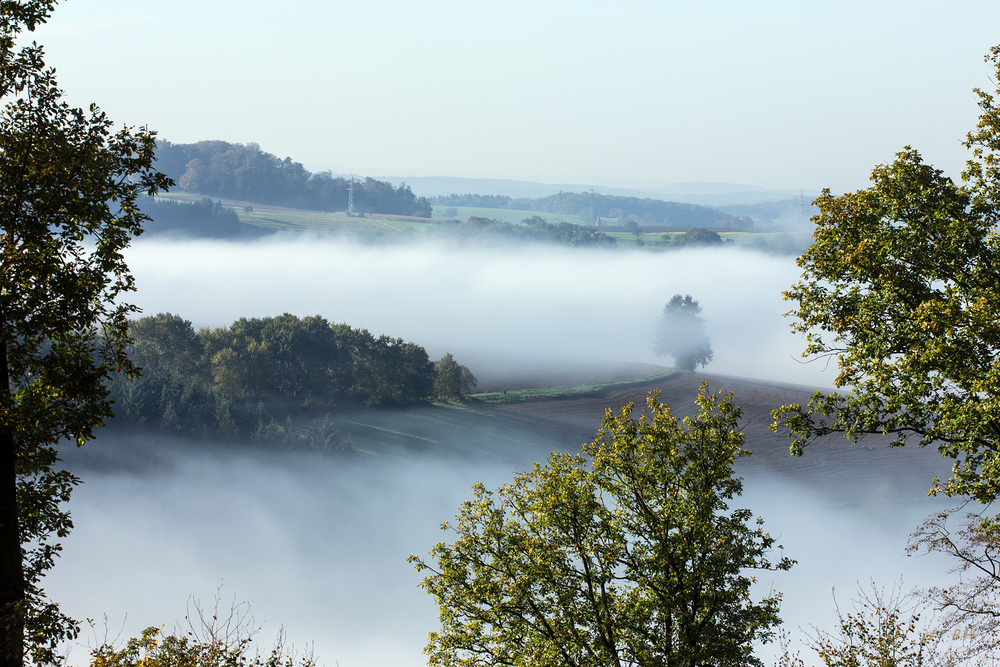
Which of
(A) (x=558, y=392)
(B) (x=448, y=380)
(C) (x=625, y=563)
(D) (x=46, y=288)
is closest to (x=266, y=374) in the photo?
(B) (x=448, y=380)

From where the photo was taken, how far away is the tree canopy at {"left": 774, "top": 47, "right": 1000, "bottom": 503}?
45.2ft

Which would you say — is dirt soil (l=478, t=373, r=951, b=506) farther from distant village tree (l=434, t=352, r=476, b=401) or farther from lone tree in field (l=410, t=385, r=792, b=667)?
lone tree in field (l=410, t=385, r=792, b=667)

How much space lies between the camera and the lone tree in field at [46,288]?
1105 centimetres

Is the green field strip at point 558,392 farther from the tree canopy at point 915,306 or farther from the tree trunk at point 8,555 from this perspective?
the tree trunk at point 8,555

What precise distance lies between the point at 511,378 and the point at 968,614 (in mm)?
113250

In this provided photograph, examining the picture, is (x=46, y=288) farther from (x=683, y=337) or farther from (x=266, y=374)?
(x=683, y=337)

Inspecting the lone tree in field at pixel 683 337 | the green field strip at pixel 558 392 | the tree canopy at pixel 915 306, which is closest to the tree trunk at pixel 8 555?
the tree canopy at pixel 915 306

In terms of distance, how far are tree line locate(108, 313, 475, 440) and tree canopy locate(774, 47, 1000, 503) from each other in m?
81.4

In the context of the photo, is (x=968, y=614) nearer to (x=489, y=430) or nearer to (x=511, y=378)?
(x=489, y=430)

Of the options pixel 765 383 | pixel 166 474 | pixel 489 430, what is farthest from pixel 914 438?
pixel 166 474

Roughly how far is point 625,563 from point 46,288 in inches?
462

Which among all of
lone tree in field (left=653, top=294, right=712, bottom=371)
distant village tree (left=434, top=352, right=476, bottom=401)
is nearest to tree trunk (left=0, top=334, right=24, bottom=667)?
distant village tree (left=434, top=352, right=476, bottom=401)

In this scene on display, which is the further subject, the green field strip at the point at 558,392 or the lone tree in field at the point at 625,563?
the green field strip at the point at 558,392

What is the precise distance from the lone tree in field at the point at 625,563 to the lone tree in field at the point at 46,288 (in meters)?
7.73
